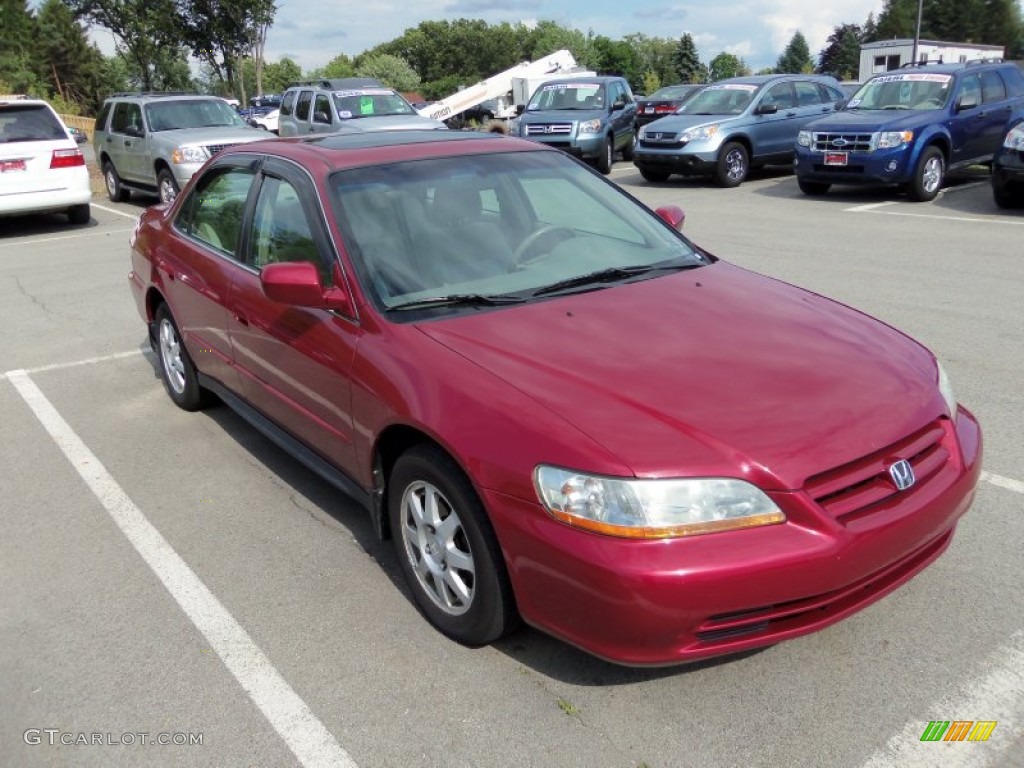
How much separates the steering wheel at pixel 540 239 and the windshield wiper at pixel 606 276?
20cm

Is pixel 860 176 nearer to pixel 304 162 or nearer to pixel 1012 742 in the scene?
pixel 304 162

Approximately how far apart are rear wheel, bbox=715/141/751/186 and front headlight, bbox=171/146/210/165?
814 centimetres

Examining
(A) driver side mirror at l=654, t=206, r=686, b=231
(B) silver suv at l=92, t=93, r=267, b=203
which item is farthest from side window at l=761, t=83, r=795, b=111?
(A) driver side mirror at l=654, t=206, r=686, b=231

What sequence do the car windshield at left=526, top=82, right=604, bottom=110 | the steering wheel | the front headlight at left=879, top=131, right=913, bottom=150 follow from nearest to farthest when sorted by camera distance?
the steering wheel
the front headlight at left=879, top=131, right=913, bottom=150
the car windshield at left=526, top=82, right=604, bottom=110

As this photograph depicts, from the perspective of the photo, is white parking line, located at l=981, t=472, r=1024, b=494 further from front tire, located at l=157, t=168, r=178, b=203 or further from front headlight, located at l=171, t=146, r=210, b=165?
front tire, located at l=157, t=168, r=178, b=203

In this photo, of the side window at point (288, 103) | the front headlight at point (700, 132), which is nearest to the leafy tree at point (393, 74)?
the side window at point (288, 103)

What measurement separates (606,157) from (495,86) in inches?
561

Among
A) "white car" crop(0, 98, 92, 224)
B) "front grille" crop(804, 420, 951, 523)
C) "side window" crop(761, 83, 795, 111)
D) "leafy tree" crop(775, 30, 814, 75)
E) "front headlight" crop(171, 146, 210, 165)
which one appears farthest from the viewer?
"leafy tree" crop(775, 30, 814, 75)

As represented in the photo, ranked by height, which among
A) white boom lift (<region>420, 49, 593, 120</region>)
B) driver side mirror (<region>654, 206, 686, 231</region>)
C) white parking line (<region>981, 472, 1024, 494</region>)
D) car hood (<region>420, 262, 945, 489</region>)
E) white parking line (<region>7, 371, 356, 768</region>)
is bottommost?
white parking line (<region>7, 371, 356, 768</region>)

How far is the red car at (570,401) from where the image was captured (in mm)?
2559

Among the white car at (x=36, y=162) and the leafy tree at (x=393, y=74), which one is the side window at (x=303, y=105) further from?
the leafy tree at (x=393, y=74)

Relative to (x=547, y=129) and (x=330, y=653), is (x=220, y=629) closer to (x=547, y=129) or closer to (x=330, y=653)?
(x=330, y=653)

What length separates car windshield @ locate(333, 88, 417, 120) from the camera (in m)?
17.5

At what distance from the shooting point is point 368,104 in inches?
693
